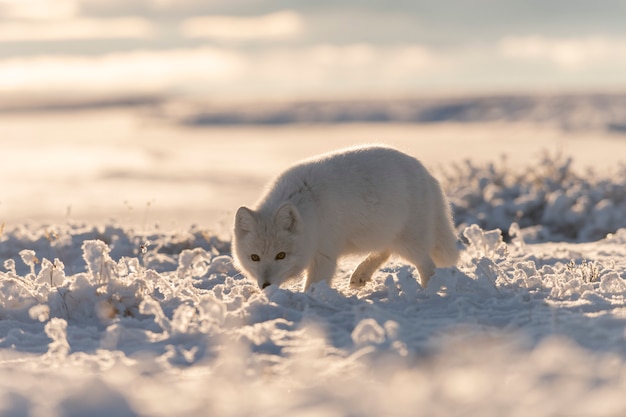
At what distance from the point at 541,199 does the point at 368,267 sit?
688 cm

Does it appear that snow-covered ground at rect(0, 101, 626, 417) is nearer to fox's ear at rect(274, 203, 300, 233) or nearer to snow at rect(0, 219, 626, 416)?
snow at rect(0, 219, 626, 416)

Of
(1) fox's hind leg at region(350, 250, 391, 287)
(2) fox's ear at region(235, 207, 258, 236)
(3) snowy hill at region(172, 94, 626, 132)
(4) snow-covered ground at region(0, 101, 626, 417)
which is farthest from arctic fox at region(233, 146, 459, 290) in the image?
(3) snowy hill at region(172, 94, 626, 132)

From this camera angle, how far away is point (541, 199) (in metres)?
13.5

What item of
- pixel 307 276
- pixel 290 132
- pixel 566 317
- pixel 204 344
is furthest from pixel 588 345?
pixel 290 132

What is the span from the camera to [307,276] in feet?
21.9

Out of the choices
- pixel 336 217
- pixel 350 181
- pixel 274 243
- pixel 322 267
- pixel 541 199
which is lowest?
pixel 541 199

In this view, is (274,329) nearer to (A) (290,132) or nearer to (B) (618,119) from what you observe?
(A) (290,132)

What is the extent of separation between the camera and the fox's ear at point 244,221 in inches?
248

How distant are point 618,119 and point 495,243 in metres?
47.6

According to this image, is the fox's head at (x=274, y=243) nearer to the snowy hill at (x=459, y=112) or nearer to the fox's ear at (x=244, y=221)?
the fox's ear at (x=244, y=221)

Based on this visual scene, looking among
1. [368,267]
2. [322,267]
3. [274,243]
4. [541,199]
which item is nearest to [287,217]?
[274,243]

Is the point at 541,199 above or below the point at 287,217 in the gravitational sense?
below

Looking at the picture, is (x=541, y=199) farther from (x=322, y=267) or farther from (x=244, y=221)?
(x=244, y=221)

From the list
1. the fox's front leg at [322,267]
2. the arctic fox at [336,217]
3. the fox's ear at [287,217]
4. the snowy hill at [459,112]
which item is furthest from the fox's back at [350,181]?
the snowy hill at [459,112]
